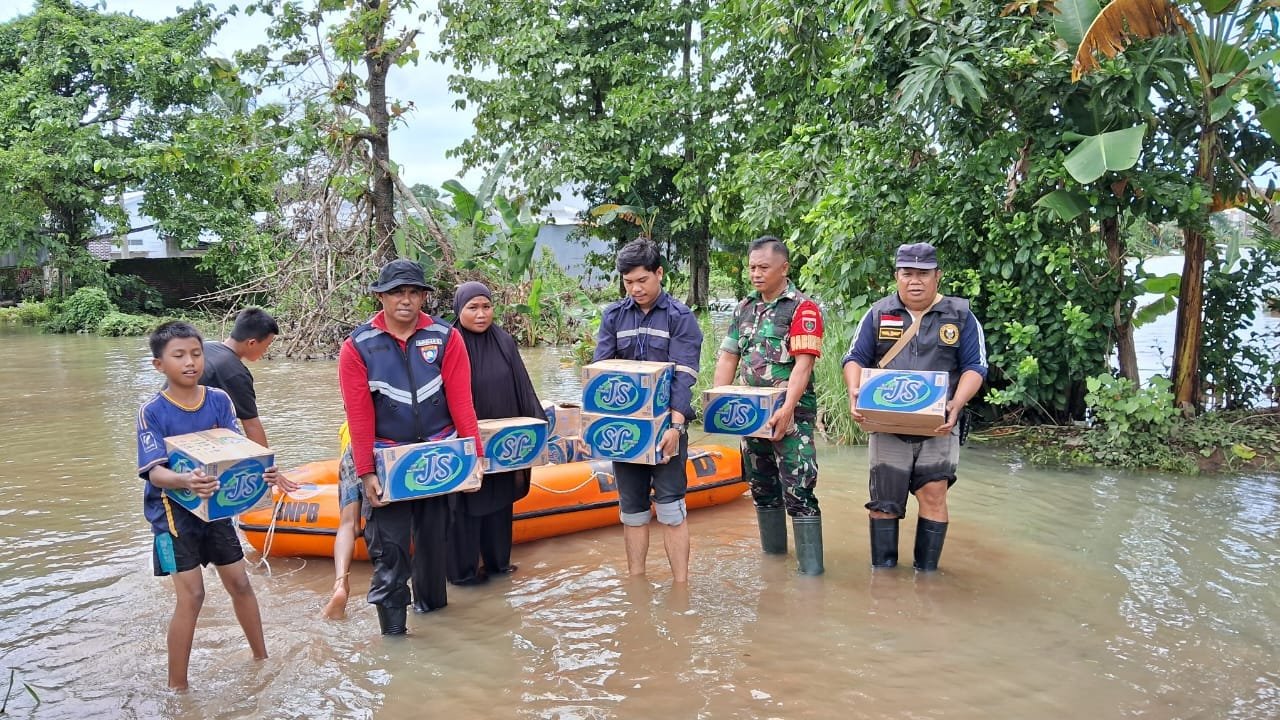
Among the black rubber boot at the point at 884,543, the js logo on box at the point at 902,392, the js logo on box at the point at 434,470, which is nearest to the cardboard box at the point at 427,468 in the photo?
the js logo on box at the point at 434,470

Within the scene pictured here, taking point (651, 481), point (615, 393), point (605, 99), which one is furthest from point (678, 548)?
point (605, 99)

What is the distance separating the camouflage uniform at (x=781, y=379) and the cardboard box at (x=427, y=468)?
1.63m

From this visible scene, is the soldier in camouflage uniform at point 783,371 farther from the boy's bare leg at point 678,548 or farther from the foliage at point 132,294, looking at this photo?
the foliage at point 132,294

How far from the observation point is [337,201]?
15.3m

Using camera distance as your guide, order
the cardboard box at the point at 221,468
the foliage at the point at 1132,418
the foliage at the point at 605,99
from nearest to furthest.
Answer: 1. the cardboard box at the point at 221,468
2. the foliage at the point at 1132,418
3. the foliage at the point at 605,99

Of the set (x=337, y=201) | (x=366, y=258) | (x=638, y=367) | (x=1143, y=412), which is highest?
(x=337, y=201)

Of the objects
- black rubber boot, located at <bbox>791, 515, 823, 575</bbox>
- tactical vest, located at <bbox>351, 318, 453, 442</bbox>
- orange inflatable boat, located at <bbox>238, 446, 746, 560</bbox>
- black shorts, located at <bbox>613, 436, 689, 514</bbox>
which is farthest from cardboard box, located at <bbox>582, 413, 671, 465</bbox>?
orange inflatable boat, located at <bbox>238, 446, 746, 560</bbox>

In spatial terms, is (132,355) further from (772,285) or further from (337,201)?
(772,285)

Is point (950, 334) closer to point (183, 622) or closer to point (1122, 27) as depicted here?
point (1122, 27)

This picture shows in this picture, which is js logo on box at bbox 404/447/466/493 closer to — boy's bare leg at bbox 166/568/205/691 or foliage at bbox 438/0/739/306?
boy's bare leg at bbox 166/568/205/691

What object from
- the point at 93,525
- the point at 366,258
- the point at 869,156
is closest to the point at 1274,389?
the point at 869,156

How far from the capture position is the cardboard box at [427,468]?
4.08 meters

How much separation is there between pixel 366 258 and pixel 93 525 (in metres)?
9.31

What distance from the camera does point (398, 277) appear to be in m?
4.17
